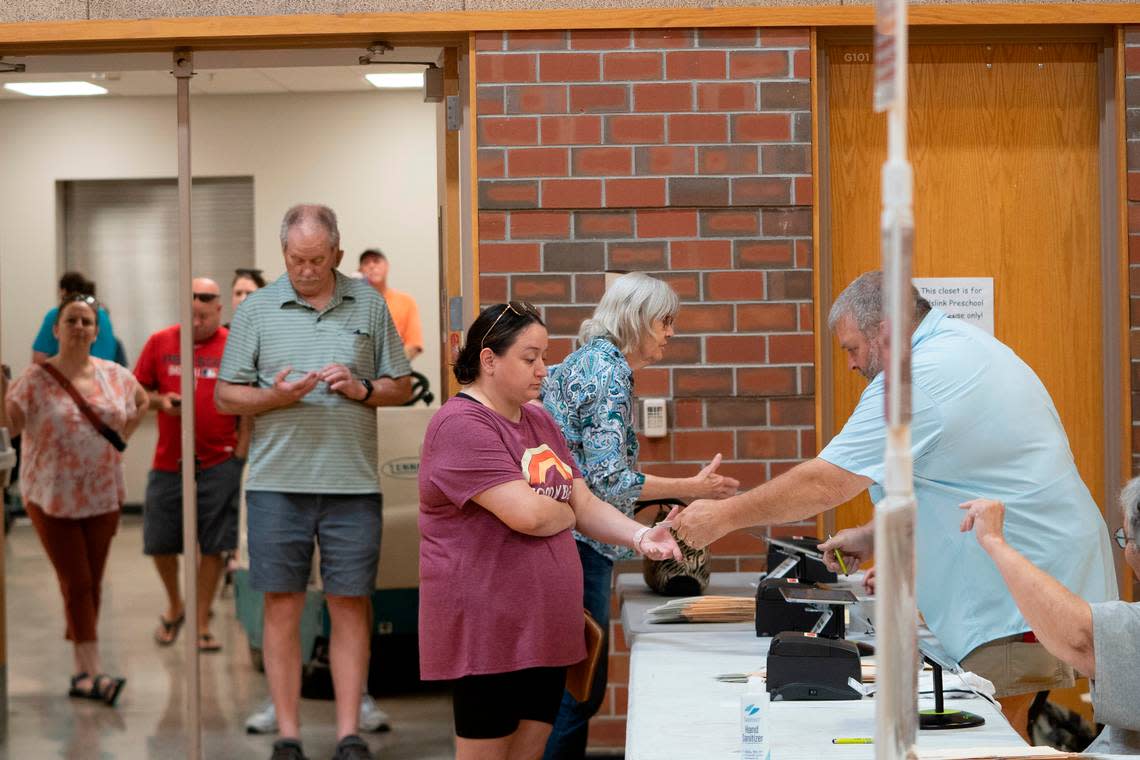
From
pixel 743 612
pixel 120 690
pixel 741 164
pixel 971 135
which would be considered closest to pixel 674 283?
pixel 741 164

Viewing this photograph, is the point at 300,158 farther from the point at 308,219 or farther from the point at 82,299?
the point at 308,219

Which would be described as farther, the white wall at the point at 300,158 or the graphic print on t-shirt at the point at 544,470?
the white wall at the point at 300,158

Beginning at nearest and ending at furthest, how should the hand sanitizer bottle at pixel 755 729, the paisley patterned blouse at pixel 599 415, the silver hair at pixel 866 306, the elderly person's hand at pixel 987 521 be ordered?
the hand sanitizer bottle at pixel 755 729 < the elderly person's hand at pixel 987 521 < the silver hair at pixel 866 306 < the paisley patterned blouse at pixel 599 415

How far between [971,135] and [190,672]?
10.1 feet

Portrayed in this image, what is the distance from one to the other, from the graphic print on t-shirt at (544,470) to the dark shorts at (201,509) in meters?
2.70

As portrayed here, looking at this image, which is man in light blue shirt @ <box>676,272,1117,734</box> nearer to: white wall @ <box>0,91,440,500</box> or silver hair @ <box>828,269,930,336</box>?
silver hair @ <box>828,269,930,336</box>

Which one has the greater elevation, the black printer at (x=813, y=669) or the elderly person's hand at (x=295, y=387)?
the elderly person's hand at (x=295, y=387)

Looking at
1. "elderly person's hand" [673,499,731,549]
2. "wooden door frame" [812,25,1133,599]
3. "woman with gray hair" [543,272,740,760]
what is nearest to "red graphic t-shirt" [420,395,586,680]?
"elderly person's hand" [673,499,731,549]

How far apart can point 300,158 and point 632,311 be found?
562 cm

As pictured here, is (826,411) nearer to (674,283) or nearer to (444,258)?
(674,283)

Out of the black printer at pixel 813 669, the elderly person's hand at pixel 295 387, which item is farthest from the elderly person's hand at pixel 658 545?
the elderly person's hand at pixel 295 387

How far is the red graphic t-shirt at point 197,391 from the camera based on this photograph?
527cm

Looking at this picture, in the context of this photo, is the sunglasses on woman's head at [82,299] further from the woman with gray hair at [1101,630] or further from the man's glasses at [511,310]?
the woman with gray hair at [1101,630]

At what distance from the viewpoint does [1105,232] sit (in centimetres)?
429
